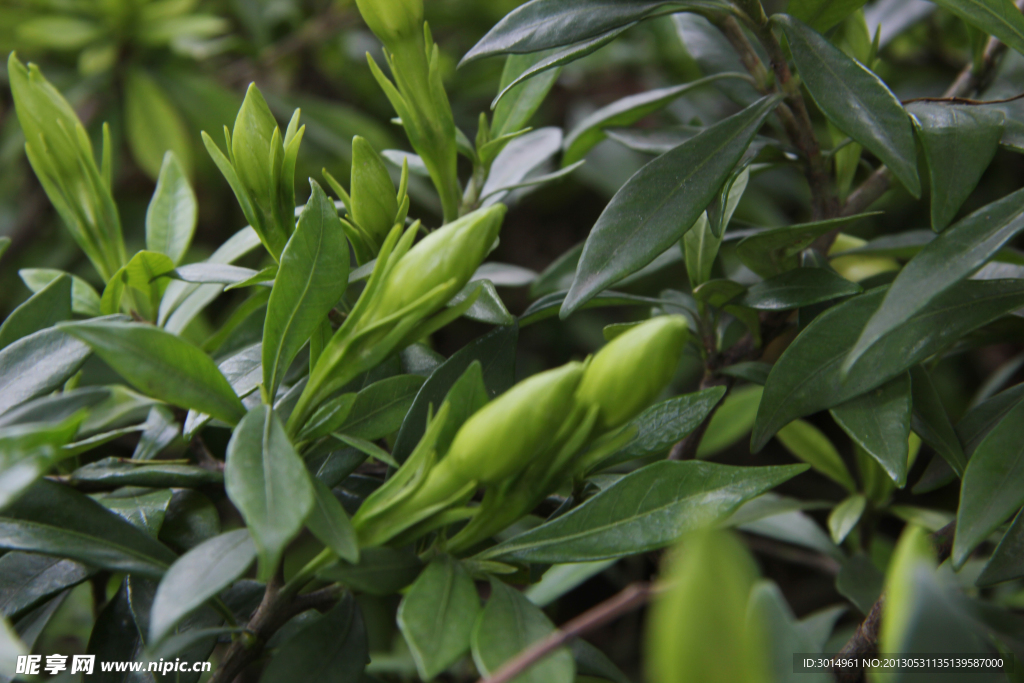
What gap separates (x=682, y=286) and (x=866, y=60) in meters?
0.75

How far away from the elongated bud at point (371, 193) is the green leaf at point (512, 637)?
9.2 inches

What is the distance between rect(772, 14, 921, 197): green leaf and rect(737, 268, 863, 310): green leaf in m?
0.07

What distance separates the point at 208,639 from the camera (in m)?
0.41

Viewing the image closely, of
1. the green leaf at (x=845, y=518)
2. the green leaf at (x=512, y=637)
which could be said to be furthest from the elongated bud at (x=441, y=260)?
the green leaf at (x=845, y=518)

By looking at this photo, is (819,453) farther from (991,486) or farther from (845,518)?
(991,486)

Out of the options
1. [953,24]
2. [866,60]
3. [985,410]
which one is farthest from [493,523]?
[953,24]

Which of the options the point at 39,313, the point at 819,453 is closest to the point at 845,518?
the point at 819,453

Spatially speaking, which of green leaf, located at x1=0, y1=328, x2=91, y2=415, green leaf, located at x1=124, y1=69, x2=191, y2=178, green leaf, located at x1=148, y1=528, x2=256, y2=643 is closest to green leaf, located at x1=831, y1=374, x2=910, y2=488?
green leaf, located at x1=148, y1=528, x2=256, y2=643

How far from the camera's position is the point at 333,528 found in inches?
12.8

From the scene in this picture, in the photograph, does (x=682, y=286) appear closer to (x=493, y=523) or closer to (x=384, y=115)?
(x=384, y=115)

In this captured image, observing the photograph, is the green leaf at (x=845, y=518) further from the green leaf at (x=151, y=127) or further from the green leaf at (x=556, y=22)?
the green leaf at (x=151, y=127)

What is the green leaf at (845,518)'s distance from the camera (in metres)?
0.57

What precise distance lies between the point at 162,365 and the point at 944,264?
0.42 m

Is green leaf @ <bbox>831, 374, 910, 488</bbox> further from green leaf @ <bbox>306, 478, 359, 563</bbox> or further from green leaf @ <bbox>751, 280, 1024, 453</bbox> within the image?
green leaf @ <bbox>306, 478, 359, 563</bbox>
